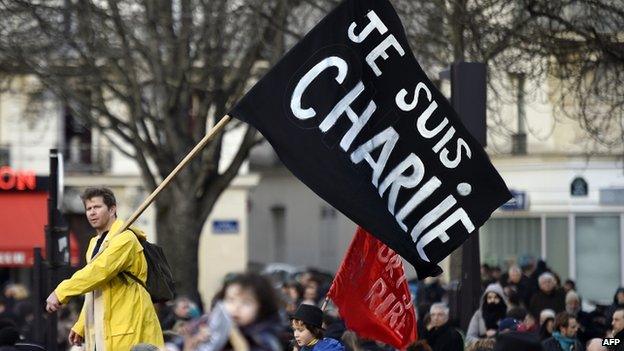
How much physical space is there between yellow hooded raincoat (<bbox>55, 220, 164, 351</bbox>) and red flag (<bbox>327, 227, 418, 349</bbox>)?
1.99m

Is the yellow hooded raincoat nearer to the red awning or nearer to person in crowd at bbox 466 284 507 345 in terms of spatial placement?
person in crowd at bbox 466 284 507 345

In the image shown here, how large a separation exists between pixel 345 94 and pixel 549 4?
7.90 metres

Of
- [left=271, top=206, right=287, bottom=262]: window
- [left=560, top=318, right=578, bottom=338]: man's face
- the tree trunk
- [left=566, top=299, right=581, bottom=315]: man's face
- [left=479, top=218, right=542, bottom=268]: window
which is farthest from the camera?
[left=271, top=206, right=287, bottom=262]: window

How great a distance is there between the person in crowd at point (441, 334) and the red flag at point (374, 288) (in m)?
1.84

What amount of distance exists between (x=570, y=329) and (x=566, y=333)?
0.20ft

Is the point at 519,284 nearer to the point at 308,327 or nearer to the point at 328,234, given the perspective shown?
the point at 308,327

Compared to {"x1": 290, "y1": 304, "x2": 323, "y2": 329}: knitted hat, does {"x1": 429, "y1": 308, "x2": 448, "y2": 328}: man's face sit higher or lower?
lower

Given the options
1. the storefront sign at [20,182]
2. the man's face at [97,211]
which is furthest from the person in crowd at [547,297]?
the storefront sign at [20,182]

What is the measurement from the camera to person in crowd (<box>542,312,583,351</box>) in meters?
14.6

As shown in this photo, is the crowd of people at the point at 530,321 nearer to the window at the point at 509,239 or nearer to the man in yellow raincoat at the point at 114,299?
the man in yellow raincoat at the point at 114,299

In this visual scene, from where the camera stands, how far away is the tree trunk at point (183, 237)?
86.0ft

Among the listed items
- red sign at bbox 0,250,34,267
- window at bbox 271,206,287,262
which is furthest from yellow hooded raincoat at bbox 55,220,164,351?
window at bbox 271,206,287,262

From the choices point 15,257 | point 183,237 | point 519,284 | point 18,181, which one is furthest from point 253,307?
point 18,181

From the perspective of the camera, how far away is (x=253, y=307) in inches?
242
